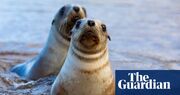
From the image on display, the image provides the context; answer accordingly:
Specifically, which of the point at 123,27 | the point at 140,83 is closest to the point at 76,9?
the point at 140,83

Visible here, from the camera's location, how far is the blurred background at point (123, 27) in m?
9.83

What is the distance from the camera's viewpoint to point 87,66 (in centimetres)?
609

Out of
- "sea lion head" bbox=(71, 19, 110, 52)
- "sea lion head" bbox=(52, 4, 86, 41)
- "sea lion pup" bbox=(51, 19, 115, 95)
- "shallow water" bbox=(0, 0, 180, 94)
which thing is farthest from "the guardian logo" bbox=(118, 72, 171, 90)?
"shallow water" bbox=(0, 0, 180, 94)

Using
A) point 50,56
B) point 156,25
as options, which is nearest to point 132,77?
point 50,56

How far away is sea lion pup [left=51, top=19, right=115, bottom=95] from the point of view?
19.8 feet

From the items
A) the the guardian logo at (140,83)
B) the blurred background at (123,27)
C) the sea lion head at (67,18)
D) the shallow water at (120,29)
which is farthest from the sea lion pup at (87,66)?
the blurred background at (123,27)

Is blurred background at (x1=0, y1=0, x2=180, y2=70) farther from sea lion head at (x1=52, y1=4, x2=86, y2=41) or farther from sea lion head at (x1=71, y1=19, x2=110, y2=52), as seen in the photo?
sea lion head at (x1=71, y1=19, x2=110, y2=52)

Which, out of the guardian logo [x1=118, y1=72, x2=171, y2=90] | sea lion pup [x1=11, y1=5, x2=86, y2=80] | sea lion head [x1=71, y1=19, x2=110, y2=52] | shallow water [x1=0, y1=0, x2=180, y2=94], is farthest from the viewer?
shallow water [x1=0, y1=0, x2=180, y2=94]

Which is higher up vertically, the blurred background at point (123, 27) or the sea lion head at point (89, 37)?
the sea lion head at point (89, 37)

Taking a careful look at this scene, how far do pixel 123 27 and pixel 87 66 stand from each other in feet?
19.1

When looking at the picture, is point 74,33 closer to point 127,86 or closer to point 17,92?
point 127,86

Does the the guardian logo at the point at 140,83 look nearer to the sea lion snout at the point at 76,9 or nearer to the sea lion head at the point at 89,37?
the sea lion head at the point at 89,37

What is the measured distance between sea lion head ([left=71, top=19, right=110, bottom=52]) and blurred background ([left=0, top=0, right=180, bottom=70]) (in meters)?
3.09

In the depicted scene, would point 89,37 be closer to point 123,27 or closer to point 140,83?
point 140,83
